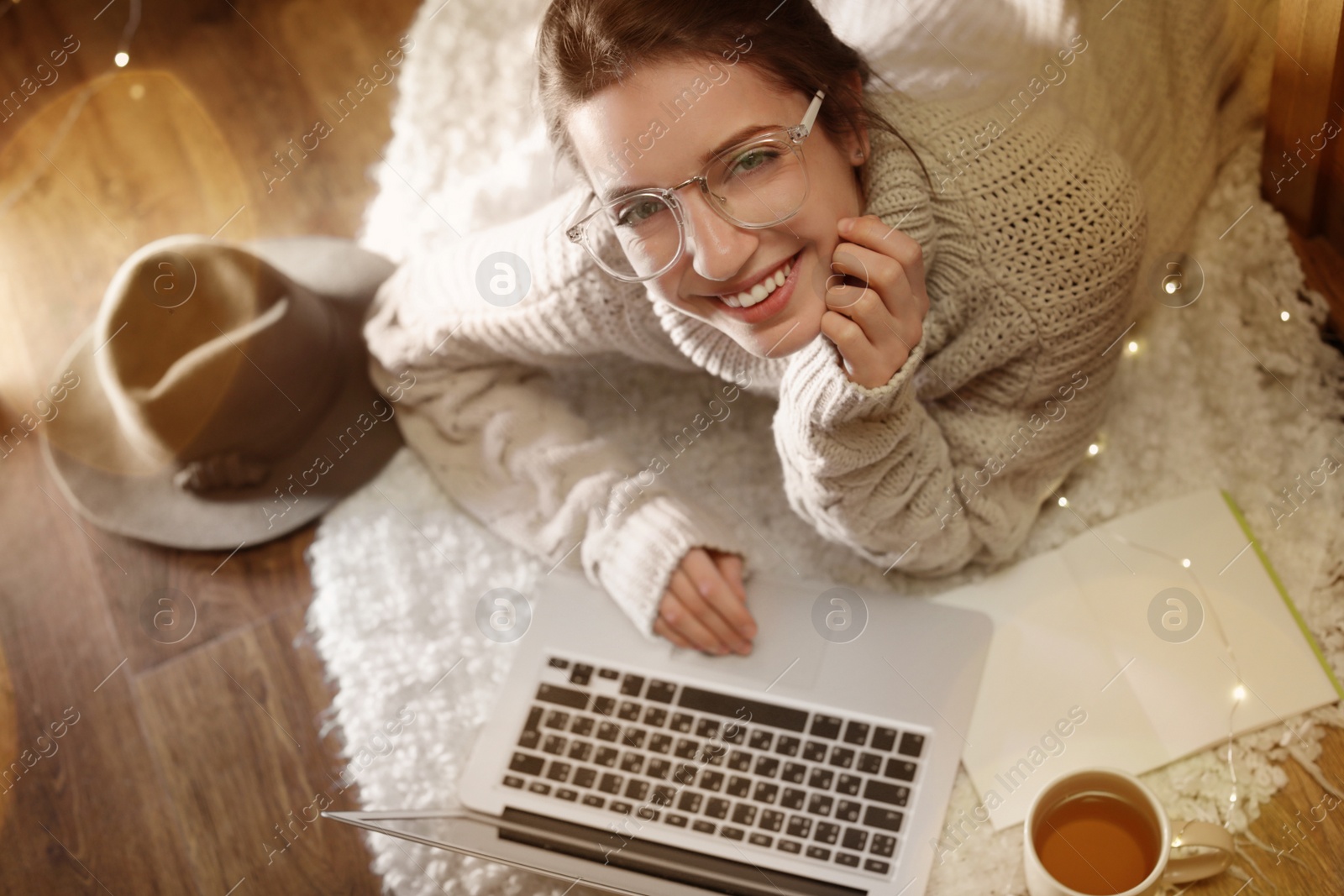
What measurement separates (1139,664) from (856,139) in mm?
526

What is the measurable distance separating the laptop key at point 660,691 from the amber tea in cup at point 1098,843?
1.15 feet

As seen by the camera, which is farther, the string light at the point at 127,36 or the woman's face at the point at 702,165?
the string light at the point at 127,36

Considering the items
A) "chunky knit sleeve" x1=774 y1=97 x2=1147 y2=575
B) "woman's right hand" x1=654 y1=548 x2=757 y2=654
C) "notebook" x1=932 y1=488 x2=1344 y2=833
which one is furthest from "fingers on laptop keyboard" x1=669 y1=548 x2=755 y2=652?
"notebook" x1=932 y1=488 x2=1344 y2=833

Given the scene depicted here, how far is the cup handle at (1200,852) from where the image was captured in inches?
34.1

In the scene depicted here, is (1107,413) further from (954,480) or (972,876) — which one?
(972,876)

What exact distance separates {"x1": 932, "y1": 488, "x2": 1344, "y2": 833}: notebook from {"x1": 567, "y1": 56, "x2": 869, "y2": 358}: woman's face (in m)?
0.40

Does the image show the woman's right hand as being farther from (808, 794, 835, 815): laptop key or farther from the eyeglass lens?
the eyeglass lens

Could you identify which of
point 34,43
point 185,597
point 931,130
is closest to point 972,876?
point 931,130

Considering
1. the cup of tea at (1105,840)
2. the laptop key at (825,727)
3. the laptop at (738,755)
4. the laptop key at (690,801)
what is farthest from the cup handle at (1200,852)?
the laptop key at (690,801)

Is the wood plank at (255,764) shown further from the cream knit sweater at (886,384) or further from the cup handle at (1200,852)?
the cup handle at (1200,852)

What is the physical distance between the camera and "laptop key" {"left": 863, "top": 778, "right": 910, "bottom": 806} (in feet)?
3.16

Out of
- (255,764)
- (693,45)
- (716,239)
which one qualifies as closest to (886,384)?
(716,239)

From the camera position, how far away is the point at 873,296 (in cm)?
79

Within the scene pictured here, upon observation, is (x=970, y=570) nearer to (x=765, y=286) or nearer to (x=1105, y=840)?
(x=1105, y=840)
